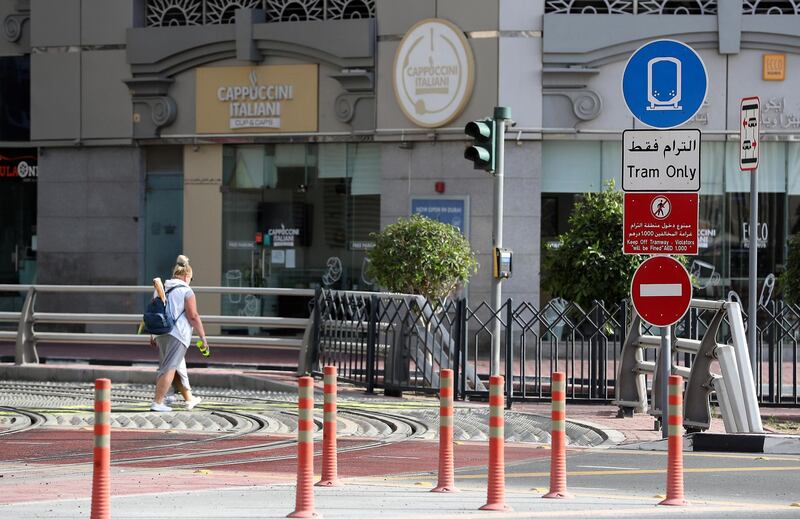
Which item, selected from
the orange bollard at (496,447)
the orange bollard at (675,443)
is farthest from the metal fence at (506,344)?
the orange bollard at (496,447)

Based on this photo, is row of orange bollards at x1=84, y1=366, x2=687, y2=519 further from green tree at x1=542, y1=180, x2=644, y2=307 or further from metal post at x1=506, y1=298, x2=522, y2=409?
green tree at x1=542, y1=180, x2=644, y2=307

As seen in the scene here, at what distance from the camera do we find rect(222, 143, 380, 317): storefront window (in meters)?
24.9

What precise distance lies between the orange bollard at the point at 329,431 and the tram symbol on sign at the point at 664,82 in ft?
15.6

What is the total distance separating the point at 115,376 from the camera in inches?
742

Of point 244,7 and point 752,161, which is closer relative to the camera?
point 752,161

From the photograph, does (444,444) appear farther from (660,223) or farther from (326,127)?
(326,127)

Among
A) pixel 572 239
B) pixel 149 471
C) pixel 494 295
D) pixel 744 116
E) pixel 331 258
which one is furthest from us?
pixel 331 258

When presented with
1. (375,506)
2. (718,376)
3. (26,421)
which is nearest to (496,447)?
(375,506)

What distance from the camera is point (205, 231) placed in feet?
85.0

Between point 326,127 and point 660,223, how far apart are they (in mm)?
13288

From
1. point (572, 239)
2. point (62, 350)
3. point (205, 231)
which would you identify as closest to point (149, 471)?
point (572, 239)

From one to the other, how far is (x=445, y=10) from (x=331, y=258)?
4.87m

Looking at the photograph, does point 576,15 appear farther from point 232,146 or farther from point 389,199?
point 232,146

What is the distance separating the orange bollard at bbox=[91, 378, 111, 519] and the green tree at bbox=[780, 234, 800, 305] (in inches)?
535
